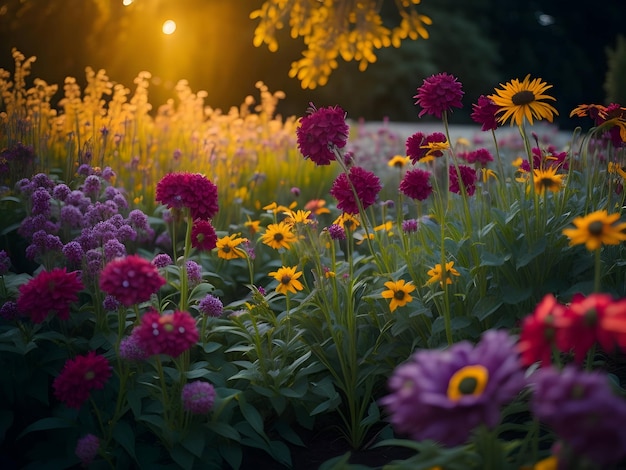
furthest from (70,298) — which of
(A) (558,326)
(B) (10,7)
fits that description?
(B) (10,7)

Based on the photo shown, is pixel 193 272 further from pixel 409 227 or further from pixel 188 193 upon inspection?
pixel 409 227

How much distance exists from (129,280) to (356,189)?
38.6 inches

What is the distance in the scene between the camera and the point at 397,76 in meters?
17.5

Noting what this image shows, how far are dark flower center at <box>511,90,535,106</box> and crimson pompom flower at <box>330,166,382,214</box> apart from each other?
605 mm

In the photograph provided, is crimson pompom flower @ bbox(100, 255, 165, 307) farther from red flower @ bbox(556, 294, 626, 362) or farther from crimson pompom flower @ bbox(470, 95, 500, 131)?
crimson pompom flower @ bbox(470, 95, 500, 131)

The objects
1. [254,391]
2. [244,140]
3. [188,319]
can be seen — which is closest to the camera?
[188,319]

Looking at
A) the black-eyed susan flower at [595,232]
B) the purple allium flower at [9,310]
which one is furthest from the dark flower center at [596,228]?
the purple allium flower at [9,310]

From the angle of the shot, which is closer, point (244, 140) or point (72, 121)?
point (72, 121)

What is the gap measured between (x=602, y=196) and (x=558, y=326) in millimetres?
1751

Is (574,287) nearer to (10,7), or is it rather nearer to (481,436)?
(481,436)

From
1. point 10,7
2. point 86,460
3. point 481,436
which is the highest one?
point 10,7

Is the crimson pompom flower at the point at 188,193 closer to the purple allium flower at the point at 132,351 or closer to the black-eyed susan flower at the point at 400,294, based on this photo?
the purple allium flower at the point at 132,351

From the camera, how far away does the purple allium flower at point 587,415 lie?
1.14 metres

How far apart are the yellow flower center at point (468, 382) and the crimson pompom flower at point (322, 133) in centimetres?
116
